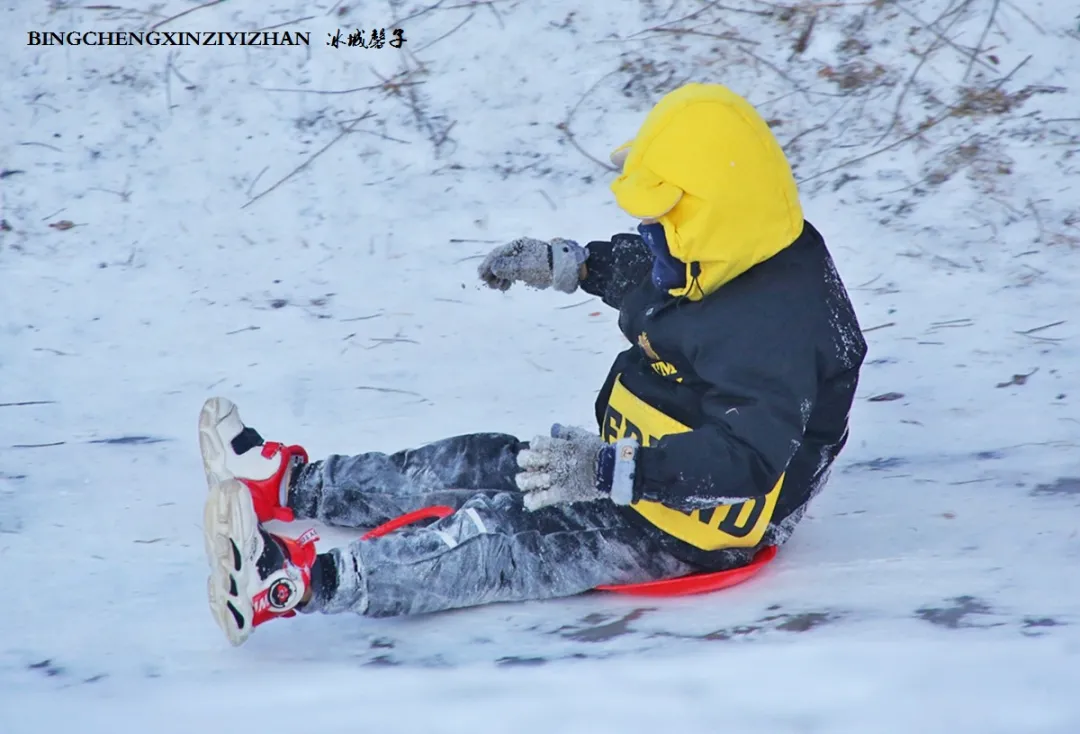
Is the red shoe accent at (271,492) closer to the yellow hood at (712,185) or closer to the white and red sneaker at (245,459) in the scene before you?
the white and red sneaker at (245,459)

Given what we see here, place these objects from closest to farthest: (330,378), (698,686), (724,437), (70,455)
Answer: (698,686) → (724,437) → (70,455) → (330,378)

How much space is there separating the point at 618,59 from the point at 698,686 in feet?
10.8

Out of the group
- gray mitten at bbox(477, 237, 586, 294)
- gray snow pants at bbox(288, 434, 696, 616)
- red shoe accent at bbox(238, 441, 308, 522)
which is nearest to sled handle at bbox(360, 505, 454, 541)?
gray snow pants at bbox(288, 434, 696, 616)

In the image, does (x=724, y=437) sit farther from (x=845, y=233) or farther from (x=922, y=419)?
(x=845, y=233)

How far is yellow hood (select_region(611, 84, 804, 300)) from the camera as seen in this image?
2.03 meters

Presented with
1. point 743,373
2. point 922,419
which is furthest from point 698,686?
point 922,419

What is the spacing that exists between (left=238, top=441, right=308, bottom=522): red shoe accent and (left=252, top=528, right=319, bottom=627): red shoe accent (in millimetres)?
431

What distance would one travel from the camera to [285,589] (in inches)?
82.6

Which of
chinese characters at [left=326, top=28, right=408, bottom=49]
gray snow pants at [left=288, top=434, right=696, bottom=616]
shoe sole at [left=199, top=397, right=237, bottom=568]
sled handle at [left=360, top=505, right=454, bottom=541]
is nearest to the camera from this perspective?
gray snow pants at [left=288, top=434, right=696, bottom=616]

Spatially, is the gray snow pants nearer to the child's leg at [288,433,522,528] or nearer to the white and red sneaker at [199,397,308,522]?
the child's leg at [288,433,522,528]

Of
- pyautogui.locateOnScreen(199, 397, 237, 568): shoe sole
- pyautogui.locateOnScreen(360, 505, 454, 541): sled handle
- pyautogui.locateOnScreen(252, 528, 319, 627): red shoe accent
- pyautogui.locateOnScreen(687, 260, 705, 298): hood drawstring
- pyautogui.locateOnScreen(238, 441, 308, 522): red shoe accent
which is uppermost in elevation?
pyautogui.locateOnScreen(687, 260, 705, 298): hood drawstring

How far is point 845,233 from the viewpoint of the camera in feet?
13.2

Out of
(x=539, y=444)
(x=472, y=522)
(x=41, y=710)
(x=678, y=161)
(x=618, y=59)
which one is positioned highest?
(x=618, y=59)

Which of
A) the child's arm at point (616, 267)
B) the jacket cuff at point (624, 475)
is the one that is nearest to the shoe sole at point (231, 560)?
the jacket cuff at point (624, 475)
